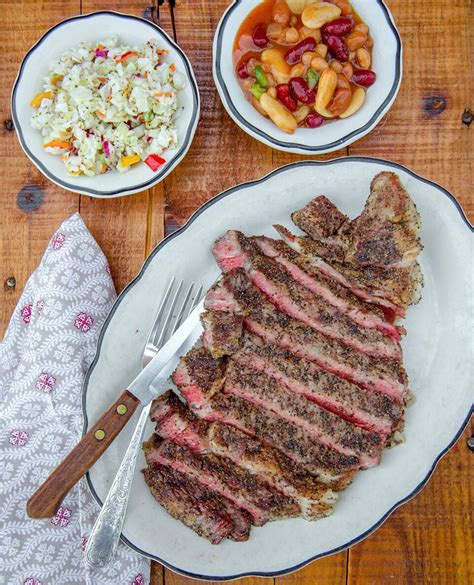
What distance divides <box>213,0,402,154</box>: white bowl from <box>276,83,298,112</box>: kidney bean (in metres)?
0.11

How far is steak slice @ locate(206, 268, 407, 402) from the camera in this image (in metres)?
2.99

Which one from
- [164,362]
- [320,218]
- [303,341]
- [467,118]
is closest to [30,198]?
[164,362]

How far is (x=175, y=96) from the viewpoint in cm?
323

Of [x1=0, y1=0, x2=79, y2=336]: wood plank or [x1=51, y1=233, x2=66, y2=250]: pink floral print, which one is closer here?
[x1=51, y1=233, x2=66, y2=250]: pink floral print

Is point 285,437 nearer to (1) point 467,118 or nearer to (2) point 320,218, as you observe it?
(2) point 320,218

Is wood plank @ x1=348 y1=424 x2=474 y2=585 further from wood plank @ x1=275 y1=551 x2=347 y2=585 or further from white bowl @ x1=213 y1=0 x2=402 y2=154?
white bowl @ x1=213 y1=0 x2=402 y2=154

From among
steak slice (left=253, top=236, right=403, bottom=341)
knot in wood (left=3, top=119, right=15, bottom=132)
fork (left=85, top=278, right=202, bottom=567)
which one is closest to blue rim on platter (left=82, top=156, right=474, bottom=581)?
fork (left=85, top=278, right=202, bottom=567)

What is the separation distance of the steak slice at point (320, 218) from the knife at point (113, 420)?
2.04 feet

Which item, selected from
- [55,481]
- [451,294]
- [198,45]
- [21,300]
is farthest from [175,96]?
[55,481]

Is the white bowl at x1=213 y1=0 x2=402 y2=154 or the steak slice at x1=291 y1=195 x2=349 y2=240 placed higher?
→ the white bowl at x1=213 y1=0 x2=402 y2=154

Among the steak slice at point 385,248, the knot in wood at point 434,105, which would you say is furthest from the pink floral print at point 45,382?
the knot in wood at point 434,105

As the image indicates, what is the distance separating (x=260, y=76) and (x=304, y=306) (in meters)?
1.13

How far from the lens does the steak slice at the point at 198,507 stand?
9.81 feet

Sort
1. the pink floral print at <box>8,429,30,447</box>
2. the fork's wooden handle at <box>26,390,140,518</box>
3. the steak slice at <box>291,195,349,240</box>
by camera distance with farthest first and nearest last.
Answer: the pink floral print at <box>8,429,30,447</box> < the steak slice at <box>291,195,349,240</box> < the fork's wooden handle at <box>26,390,140,518</box>
